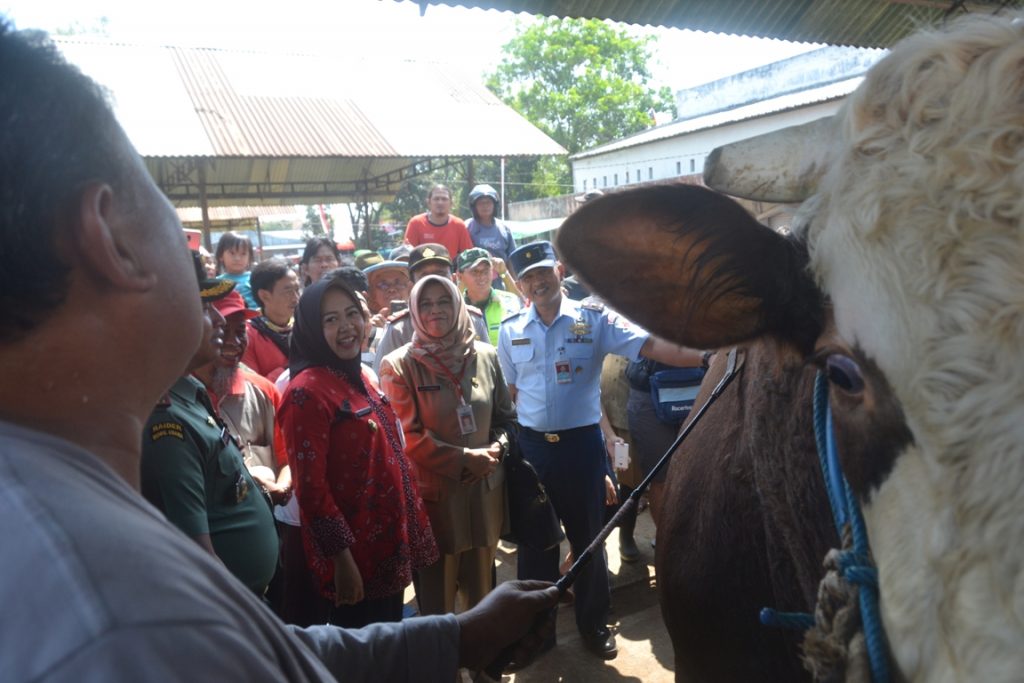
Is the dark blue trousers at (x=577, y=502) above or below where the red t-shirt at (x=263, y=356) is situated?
below

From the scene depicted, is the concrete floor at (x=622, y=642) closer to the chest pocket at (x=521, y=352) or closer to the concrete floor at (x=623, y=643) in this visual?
the concrete floor at (x=623, y=643)

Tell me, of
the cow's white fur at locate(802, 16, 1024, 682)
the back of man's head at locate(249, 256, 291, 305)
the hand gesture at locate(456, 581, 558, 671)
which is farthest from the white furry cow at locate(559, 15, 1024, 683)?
the back of man's head at locate(249, 256, 291, 305)

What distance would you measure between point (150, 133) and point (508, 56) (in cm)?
4108

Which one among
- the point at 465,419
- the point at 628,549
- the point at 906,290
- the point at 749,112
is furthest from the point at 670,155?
the point at 906,290

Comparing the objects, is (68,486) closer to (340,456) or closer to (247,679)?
(247,679)

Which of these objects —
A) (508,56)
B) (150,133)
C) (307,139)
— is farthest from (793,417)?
(508,56)

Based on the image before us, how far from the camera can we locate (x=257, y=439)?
3.66 meters

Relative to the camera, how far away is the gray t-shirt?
61cm

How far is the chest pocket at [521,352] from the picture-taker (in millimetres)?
4203

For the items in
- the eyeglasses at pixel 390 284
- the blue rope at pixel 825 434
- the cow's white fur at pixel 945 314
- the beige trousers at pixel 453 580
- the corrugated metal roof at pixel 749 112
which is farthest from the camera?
the corrugated metal roof at pixel 749 112

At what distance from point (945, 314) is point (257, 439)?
10.8 feet

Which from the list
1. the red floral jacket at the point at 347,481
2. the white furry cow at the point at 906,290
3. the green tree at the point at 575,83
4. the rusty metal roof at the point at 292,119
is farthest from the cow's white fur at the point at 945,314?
the green tree at the point at 575,83

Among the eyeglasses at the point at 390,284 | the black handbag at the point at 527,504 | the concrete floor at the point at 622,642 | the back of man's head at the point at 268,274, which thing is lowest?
the concrete floor at the point at 622,642

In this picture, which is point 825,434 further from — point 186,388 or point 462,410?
point 462,410
